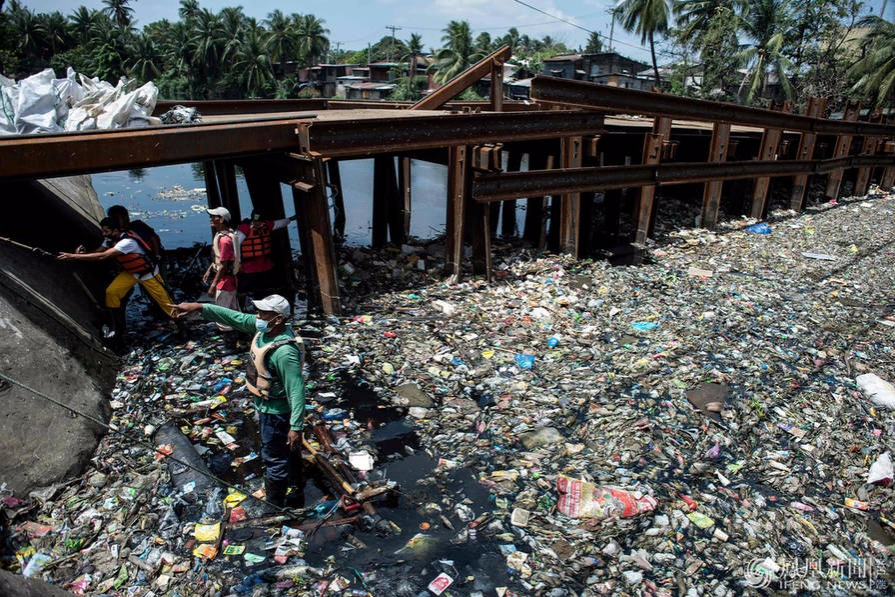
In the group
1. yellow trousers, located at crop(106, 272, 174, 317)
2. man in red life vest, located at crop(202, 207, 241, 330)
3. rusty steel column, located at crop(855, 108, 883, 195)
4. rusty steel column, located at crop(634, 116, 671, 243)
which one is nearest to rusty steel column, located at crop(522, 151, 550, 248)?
rusty steel column, located at crop(634, 116, 671, 243)

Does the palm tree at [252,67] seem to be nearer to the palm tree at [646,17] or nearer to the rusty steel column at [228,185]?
the palm tree at [646,17]

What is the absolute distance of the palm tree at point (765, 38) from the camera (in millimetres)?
25234

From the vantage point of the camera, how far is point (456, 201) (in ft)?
24.4

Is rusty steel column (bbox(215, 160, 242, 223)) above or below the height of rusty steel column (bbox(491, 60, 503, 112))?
below

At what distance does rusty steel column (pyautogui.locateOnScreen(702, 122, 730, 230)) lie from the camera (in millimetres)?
10664

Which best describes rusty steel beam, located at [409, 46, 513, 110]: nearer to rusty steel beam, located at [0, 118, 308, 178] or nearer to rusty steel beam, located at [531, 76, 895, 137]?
rusty steel beam, located at [531, 76, 895, 137]

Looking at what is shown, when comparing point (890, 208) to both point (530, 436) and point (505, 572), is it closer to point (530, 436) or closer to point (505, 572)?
point (530, 436)

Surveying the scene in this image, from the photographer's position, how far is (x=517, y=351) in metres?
6.01

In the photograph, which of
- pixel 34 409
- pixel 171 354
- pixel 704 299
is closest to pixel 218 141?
pixel 171 354

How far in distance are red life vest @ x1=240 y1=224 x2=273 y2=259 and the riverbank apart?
98 centimetres

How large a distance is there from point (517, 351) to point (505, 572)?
9.65 feet

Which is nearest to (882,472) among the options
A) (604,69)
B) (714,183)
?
(714,183)

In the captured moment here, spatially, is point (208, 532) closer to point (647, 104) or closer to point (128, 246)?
point (128, 246)

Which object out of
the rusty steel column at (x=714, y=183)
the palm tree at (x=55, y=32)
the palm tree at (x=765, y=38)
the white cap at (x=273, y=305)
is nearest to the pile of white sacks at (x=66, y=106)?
the white cap at (x=273, y=305)
